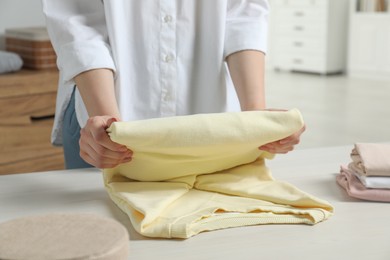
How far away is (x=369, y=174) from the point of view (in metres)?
1.28

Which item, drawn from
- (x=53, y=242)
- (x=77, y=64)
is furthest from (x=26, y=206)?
(x=53, y=242)

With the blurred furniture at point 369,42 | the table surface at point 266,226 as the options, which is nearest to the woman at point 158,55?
the table surface at point 266,226

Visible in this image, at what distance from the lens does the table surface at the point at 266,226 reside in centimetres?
102

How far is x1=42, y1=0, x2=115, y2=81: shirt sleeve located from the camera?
1.43 metres

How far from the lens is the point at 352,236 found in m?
1.08

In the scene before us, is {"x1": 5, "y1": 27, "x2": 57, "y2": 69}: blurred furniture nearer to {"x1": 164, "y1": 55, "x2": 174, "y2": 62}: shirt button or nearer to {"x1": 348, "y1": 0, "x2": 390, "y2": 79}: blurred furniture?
{"x1": 164, "y1": 55, "x2": 174, "y2": 62}: shirt button

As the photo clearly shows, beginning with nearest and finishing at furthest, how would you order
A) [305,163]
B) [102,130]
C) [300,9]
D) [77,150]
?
[102,130], [305,163], [77,150], [300,9]

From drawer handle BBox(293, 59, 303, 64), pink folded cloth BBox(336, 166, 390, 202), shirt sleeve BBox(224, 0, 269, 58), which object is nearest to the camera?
pink folded cloth BBox(336, 166, 390, 202)

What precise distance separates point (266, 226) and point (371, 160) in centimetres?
27

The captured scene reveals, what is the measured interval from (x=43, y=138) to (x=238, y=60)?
193cm

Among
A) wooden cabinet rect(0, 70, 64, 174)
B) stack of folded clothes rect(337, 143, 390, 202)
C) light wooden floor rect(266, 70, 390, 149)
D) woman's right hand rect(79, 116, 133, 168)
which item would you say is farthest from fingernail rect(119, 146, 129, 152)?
light wooden floor rect(266, 70, 390, 149)

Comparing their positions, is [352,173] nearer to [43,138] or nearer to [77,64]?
[77,64]

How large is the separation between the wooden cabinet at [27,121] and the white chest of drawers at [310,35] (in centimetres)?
531

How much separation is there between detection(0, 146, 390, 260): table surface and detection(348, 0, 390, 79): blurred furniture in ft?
21.8
